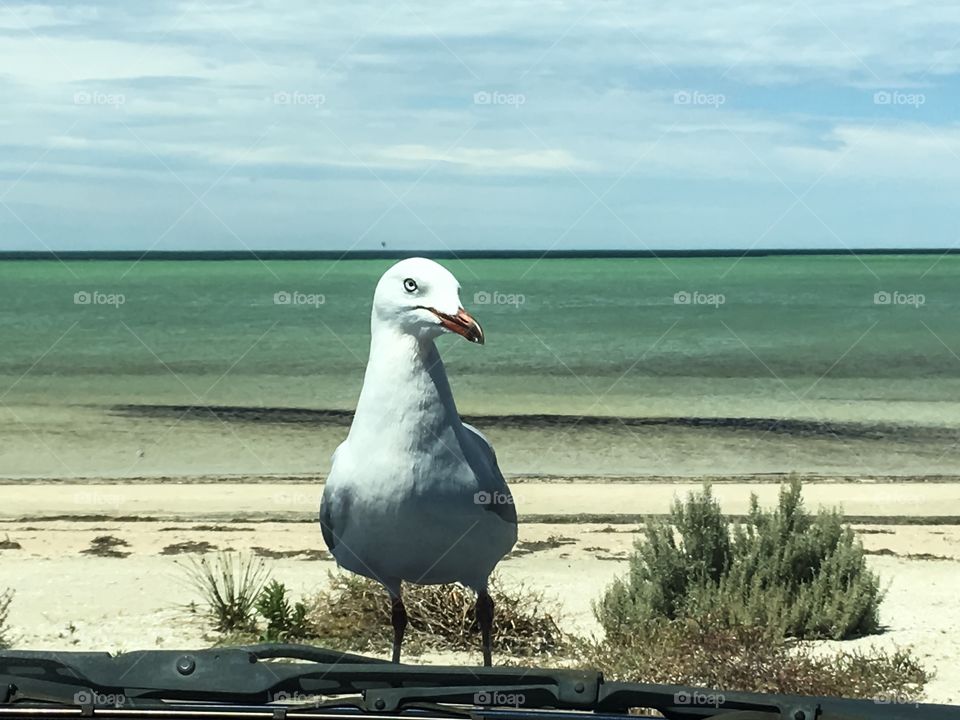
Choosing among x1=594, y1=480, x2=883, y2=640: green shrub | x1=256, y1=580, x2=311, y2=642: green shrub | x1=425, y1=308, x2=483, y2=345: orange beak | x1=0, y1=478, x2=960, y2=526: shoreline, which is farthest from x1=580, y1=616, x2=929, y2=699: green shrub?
x1=0, y1=478, x2=960, y2=526: shoreline

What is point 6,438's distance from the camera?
24.0m

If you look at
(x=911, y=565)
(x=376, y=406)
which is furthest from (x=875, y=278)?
(x=376, y=406)

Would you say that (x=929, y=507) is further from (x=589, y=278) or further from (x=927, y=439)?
(x=589, y=278)

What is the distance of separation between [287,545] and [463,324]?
7.68 meters

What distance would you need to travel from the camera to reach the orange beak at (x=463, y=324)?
540 centimetres

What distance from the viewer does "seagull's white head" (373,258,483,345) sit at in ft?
18.5

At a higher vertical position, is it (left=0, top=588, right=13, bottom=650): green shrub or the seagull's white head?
the seagull's white head

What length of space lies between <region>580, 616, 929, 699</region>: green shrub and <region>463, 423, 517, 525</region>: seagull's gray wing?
117 cm

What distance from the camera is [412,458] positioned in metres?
5.70

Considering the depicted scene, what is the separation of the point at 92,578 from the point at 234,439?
39.7ft

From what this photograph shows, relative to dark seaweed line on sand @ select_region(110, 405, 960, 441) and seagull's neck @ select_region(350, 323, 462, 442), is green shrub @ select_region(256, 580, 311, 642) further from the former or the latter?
dark seaweed line on sand @ select_region(110, 405, 960, 441)

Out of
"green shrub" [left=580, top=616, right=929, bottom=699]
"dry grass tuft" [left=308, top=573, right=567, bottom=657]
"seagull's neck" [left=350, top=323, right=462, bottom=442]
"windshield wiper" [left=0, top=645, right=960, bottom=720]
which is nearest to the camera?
"windshield wiper" [left=0, top=645, right=960, bottom=720]

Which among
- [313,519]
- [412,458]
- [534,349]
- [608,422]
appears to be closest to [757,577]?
[412,458]

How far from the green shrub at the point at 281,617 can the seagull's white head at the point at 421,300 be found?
350 centimetres
